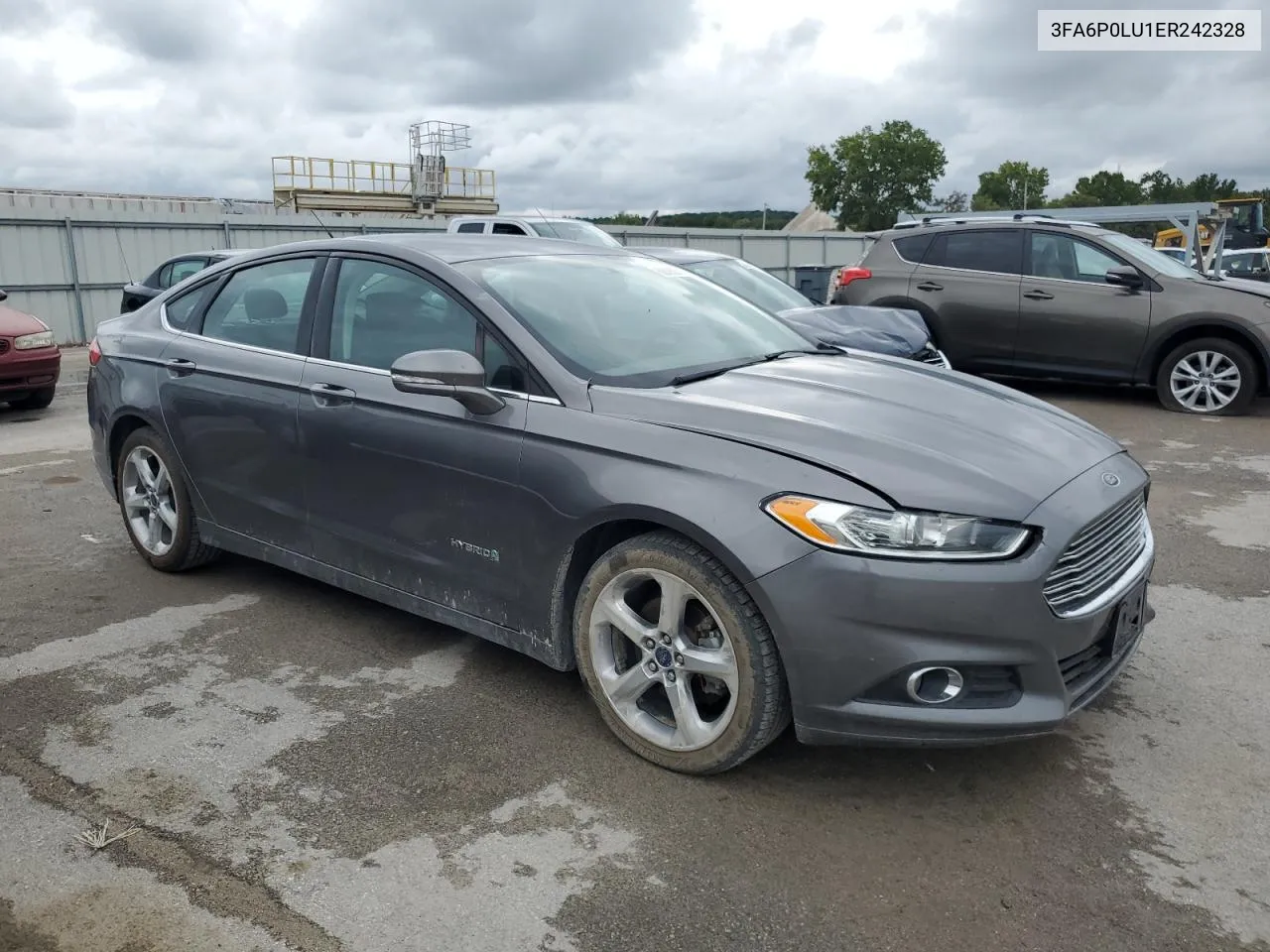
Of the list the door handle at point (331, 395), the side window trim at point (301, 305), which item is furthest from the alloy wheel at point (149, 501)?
the door handle at point (331, 395)

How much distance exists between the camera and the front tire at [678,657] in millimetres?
2973

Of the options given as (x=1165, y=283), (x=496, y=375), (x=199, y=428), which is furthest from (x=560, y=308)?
(x=1165, y=283)

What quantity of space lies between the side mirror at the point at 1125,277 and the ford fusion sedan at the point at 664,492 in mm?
6273

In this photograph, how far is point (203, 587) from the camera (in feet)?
16.3

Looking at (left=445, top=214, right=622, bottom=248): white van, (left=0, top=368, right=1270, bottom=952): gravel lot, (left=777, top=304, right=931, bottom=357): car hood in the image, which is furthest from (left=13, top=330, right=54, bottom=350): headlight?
(left=777, top=304, right=931, bottom=357): car hood

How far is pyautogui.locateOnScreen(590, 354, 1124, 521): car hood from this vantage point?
9.52 ft

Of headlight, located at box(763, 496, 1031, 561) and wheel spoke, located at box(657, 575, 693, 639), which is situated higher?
headlight, located at box(763, 496, 1031, 561)

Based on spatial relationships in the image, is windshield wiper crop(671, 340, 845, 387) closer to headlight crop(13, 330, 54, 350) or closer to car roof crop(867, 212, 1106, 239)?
car roof crop(867, 212, 1106, 239)

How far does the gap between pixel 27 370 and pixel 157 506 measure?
6.31m

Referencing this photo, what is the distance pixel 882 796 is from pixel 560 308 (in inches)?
76.1

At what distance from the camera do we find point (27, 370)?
1023 cm

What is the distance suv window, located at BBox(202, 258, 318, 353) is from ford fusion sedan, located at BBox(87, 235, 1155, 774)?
15 mm

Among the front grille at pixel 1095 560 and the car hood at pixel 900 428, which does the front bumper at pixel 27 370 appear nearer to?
the car hood at pixel 900 428

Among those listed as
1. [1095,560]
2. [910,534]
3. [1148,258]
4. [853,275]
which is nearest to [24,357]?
[853,275]
